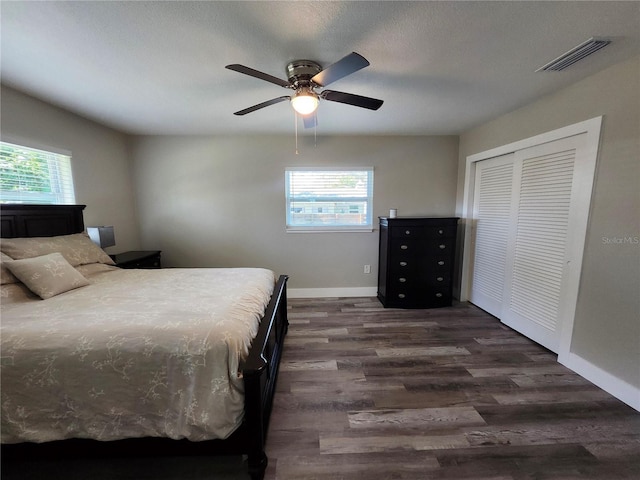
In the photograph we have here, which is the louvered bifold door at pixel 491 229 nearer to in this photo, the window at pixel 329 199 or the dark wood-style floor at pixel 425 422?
the dark wood-style floor at pixel 425 422

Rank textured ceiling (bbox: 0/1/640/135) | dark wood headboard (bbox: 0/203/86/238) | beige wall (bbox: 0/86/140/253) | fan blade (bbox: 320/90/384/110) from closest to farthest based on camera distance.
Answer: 1. textured ceiling (bbox: 0/1/640/135)
2. fan blade (bbox: 320/90/384/110)
3. dark wood headboard (bbox: 0/203/86/238)
4. beige wall (bbox: 0/86/140/253)

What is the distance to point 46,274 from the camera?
180 cm

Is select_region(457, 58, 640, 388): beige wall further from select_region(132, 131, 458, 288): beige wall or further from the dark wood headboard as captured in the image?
the dark wood headboard

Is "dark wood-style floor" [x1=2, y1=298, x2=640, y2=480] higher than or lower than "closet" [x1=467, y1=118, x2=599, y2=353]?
lower

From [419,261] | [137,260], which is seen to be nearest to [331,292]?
[419,261]

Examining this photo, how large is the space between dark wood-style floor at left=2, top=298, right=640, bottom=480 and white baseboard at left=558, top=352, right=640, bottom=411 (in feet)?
0.19

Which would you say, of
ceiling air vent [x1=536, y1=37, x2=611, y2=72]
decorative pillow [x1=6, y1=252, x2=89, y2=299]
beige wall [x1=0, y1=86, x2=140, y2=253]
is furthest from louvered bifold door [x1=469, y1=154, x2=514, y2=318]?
beige wall [x1=0, y1=86, x2=140, y2=253]

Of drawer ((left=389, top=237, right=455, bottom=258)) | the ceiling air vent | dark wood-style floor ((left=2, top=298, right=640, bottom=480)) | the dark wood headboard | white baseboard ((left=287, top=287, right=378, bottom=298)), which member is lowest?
dark wood-style floor ((left=2, top=298, right=640, bottom=480))

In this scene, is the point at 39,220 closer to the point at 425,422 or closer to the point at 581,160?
the point at 425,422

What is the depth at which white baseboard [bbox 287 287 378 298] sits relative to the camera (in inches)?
153

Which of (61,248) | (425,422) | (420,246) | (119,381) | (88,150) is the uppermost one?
(88,150)

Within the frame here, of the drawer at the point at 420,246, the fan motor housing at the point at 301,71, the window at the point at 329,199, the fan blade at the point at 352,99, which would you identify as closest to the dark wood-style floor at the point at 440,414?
the drawer at the point at 420,246

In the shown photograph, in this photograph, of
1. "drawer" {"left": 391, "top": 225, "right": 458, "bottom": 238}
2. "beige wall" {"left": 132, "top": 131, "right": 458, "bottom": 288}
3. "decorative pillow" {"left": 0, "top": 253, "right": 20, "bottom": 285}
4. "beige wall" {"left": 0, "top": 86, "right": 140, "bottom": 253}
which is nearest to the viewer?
"decorative pillow" {"left": 0, "top": 253, "right": 20, "bottom": 285}

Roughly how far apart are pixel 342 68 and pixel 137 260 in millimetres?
3009
